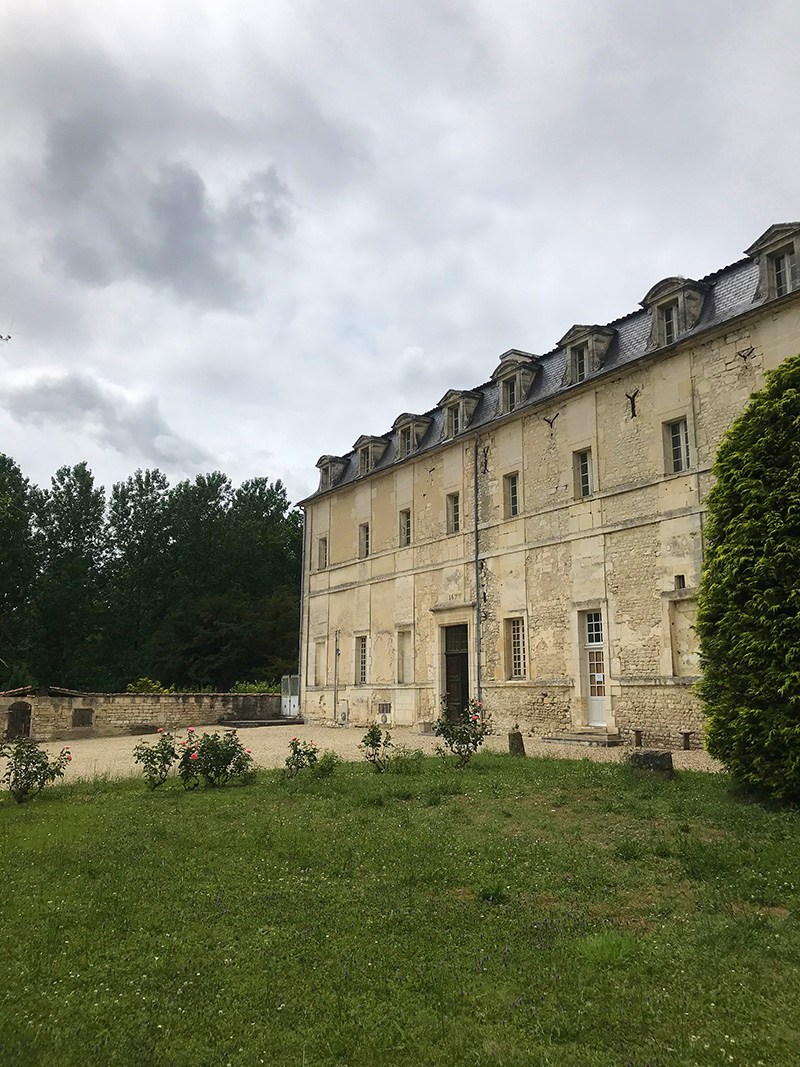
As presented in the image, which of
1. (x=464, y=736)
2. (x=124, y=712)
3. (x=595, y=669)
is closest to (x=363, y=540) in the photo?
(x=124, y=712)

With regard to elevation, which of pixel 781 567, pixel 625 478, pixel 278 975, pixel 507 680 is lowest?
pixel 278 975

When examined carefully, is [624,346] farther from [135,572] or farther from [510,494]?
[135,572]

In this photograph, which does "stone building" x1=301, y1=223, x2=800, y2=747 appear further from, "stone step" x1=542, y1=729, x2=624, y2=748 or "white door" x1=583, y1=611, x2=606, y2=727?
"stone step" x1=542, y1=729, x2=624, y2=748

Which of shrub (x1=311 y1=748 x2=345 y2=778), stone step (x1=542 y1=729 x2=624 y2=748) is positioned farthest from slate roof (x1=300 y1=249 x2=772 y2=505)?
shrub (x1=311 y1=748 x2=345 y2=778)

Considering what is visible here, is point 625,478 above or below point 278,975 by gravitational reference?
above

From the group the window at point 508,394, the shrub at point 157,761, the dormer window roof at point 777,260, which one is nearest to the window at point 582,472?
the window at point 508,394

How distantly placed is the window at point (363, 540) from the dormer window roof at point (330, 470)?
2.90 m

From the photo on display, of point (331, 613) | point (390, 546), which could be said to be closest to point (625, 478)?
point (390, 546)

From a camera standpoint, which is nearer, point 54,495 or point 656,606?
point 656,606

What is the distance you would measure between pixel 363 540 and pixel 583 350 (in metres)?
10.7

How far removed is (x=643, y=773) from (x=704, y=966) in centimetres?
601

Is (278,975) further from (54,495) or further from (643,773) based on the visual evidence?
(54,495)

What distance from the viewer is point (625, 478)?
59.0ft

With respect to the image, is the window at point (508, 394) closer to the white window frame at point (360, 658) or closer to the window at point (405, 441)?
the window at point (405, 441)
